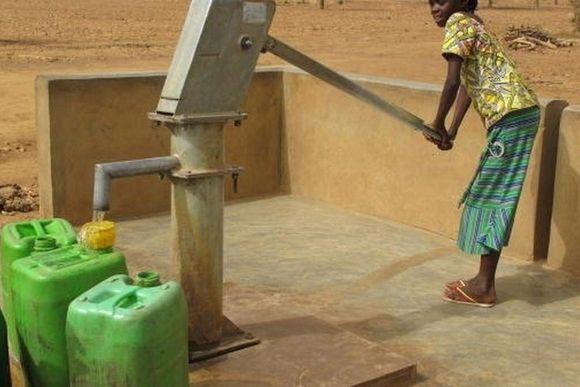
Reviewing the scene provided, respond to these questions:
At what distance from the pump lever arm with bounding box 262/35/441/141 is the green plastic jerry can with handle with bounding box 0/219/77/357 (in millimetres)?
1034

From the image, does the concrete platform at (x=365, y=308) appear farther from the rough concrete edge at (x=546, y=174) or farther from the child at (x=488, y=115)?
the child at (x=488, y=115)

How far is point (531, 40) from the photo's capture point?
20.5m

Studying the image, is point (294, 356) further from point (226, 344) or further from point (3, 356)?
point (3, 356)

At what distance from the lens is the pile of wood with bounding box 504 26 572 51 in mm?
20172

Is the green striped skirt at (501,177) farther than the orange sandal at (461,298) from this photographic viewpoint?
No

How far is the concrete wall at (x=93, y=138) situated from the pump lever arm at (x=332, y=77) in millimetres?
2364

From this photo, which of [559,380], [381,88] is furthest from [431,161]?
[559,380]

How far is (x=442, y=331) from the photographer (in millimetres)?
3959

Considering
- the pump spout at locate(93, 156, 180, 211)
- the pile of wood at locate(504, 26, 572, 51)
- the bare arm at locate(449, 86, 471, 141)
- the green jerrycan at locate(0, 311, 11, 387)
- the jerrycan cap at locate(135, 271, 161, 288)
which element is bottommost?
the green jerrycan at locate(0, 311, 11, 387)

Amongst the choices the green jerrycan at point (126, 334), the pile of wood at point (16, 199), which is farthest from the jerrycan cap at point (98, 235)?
the pile of wood at point (16, 199)

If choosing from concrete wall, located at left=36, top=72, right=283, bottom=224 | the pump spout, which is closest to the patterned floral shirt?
the pump spout

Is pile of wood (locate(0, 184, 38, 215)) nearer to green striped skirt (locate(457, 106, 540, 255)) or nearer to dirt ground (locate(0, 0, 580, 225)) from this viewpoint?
dirt ground (locate(0, 0, 580, 225))

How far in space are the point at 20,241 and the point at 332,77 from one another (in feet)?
4.53

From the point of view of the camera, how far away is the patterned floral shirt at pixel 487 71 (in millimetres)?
3885
